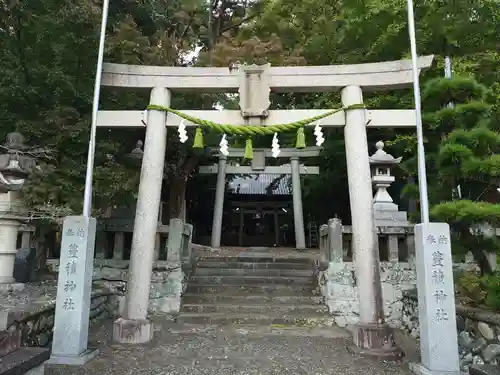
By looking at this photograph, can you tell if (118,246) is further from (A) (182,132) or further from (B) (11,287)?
(A) (182,132)

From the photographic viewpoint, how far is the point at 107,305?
766 centimetres

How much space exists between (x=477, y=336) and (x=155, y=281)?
5523mm

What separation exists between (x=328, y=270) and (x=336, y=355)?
2350mm

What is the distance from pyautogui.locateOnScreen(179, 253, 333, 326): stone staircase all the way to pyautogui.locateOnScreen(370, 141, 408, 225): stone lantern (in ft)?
7.04

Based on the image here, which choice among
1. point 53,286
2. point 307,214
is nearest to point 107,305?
point 53,286

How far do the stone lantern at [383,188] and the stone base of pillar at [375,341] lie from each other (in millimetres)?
3561

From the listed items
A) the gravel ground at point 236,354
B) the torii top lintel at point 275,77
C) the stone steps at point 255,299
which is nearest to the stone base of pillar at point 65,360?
the gravel ground at point 236,354

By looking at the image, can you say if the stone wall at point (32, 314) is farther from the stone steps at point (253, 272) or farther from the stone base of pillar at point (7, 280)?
the stone steps at point (253, 272)

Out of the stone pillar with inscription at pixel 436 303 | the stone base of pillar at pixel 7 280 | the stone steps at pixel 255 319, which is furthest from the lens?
the stone steps at pixel 255 319

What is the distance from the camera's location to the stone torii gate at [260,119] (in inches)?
226

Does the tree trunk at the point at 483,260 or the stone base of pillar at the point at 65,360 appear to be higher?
the tree trunk at the point at 483,260

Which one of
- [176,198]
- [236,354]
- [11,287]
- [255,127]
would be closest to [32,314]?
[11,287]

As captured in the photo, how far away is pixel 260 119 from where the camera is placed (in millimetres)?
6262

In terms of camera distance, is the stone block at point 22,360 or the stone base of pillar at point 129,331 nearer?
the stone block at point 22,360
